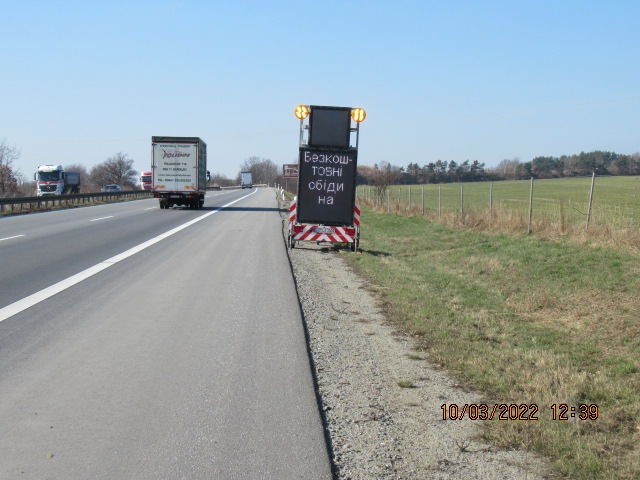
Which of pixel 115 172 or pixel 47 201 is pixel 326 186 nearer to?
pixel 47 201

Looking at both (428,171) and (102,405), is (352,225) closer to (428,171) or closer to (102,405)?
(102,405)

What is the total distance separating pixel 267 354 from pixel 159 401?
181 cm

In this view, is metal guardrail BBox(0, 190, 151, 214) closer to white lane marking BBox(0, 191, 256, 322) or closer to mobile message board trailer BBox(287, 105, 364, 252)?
white lane marking BBox(0, 191, 256, 322)

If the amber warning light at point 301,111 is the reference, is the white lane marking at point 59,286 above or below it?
below

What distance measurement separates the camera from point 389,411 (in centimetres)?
575

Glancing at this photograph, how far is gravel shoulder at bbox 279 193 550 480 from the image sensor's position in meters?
4.62

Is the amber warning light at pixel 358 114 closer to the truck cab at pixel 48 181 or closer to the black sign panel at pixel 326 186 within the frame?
the black sign panel at pixel 326 186

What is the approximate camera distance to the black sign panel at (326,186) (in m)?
18.0

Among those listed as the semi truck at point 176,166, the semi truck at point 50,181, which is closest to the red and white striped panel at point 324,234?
the semi truck at point 176,166

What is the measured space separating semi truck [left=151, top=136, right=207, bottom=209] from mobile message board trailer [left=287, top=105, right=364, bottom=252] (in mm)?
20782

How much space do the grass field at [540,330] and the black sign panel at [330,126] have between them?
9.94ft
